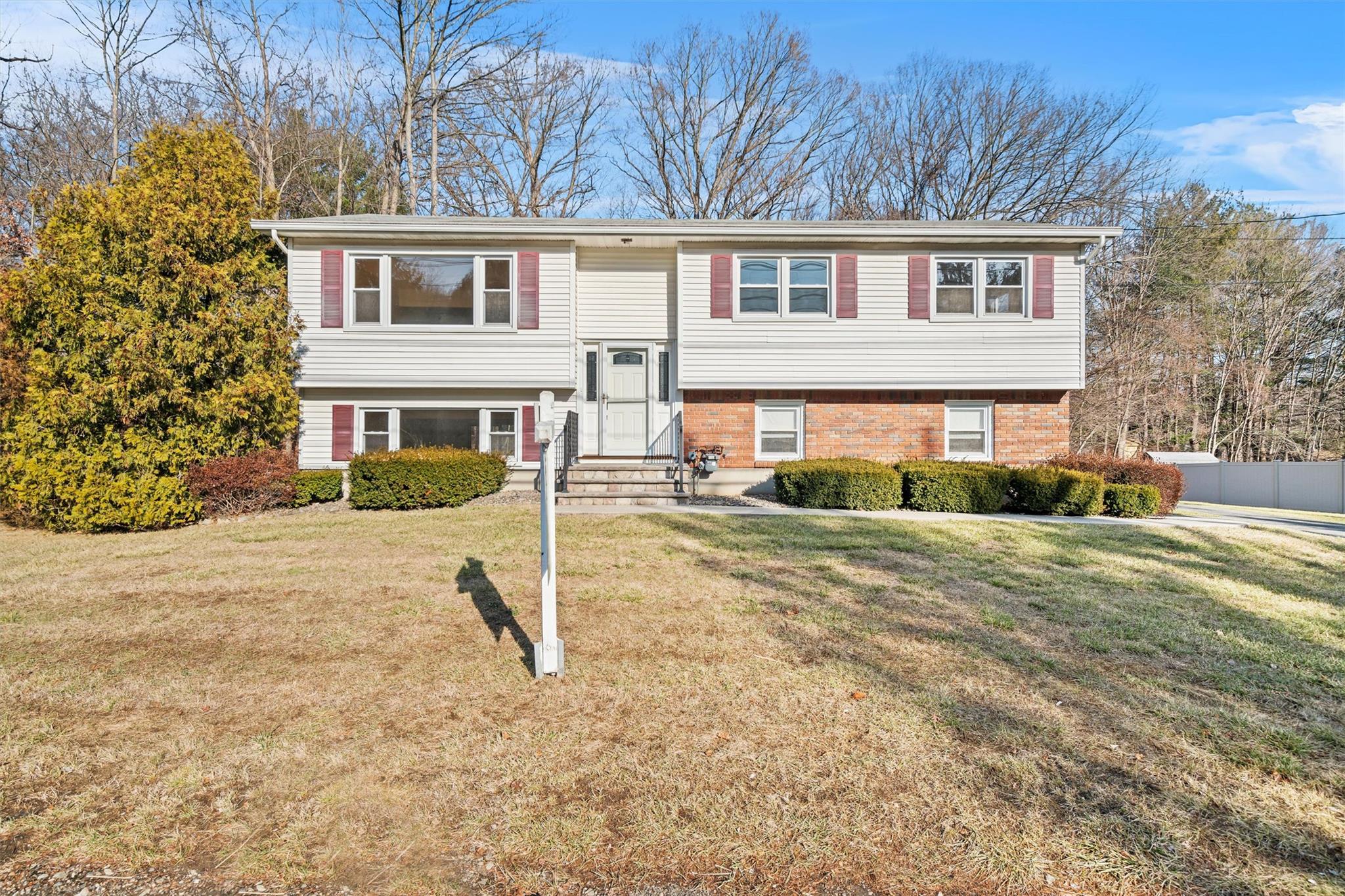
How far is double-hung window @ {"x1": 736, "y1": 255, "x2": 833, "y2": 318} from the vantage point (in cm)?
1277

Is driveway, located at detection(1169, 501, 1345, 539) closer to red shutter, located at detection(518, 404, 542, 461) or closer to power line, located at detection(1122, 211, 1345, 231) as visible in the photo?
power line, located at detection(1122, 211, 1345, 231)

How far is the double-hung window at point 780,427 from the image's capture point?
12.9 metres

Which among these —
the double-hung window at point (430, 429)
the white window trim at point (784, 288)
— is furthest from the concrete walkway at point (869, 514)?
the white window trim at point (784, 288)

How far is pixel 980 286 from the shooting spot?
505 inches

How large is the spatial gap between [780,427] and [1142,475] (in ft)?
19.9

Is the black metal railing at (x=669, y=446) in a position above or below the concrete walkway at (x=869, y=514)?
above

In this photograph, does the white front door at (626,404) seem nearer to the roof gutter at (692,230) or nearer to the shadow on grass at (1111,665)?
the roof gutter at (692,230)

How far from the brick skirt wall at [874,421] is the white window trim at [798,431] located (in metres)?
0.06

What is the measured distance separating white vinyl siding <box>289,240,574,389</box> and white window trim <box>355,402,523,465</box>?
455 mm

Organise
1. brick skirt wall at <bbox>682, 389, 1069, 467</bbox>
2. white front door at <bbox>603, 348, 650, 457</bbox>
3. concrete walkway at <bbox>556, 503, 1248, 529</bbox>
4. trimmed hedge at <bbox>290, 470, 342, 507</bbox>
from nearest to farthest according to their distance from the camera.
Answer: concrete walkway at <bbox>556, 503, 1248, 529</bbox>, trimmed hedge at <bbox>290, 470, 342, 507</bbox>, brick skirt wall at <bbox>682, 389, 1069, 467</bbox>, white front door at <bbox>603, 348, 650, 457</bbox>

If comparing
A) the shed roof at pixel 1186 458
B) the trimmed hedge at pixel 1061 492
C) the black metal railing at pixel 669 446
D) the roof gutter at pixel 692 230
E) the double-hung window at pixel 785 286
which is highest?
the roof gutter at pixel 692 230

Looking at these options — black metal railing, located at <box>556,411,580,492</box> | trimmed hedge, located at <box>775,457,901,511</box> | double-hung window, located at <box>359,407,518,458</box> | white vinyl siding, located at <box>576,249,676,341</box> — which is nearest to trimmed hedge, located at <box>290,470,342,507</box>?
double-hung window, located at <box>359,407,518,458</box>

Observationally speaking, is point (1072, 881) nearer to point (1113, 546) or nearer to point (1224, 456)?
point (1113, 546)

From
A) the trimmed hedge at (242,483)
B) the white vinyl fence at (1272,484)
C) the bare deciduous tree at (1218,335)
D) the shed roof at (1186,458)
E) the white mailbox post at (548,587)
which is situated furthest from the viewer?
the bare deciduous tree at (1218,335)
